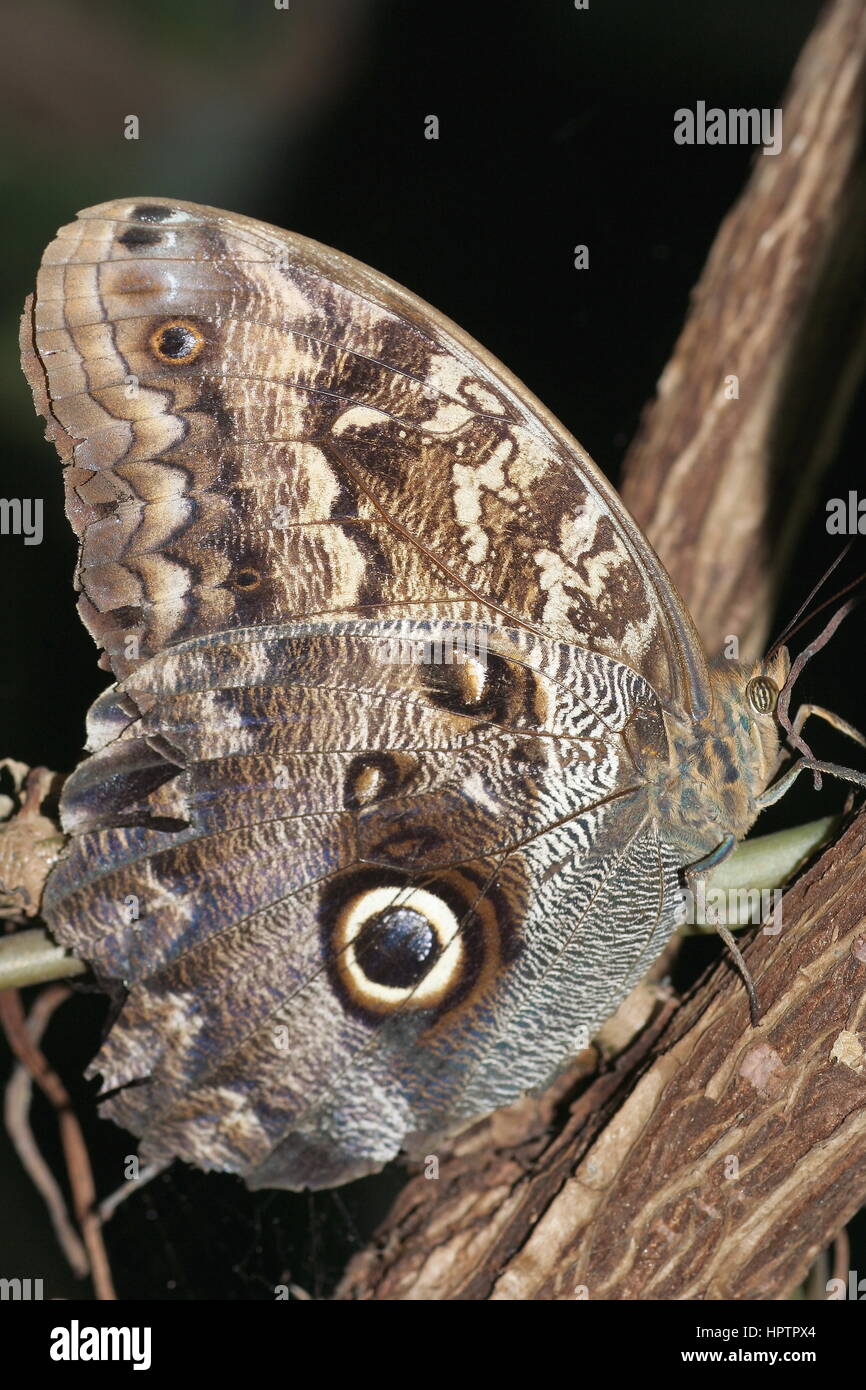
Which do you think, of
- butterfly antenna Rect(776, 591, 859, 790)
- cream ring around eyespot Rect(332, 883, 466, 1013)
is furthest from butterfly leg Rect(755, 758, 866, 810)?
cream ring around eyespot Rect(332, 883, 466, 1013)

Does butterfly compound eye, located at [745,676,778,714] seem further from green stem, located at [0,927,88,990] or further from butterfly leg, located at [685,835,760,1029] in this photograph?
green stem, located at [0,927,88,990]

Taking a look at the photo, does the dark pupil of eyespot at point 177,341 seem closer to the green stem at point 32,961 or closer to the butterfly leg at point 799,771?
the green stem at point 32,961

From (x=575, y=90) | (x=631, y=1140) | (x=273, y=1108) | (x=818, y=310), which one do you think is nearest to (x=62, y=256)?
(x=273, y=1108)

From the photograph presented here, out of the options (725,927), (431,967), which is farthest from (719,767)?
(431,967)

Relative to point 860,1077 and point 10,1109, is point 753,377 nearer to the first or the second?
point 860,1077

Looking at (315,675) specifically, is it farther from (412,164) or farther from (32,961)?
(412,164)
